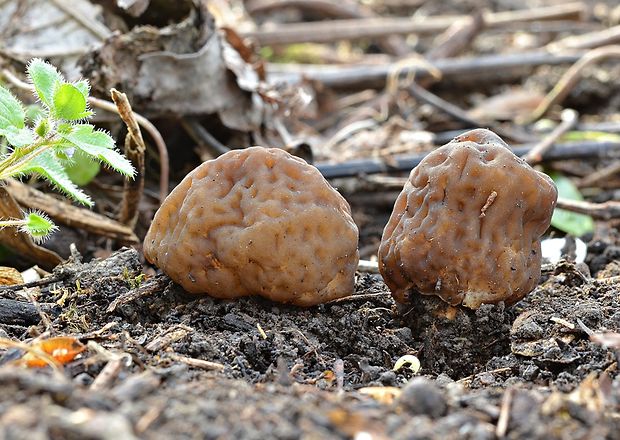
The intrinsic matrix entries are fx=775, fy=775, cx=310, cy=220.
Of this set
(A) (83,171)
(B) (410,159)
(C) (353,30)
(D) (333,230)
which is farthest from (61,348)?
(C) (353,30)

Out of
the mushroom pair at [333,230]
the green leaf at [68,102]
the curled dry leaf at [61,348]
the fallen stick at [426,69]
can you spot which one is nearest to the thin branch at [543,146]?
the fallen stick at [426,69]

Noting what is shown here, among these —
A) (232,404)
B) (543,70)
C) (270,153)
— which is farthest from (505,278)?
(543,70)

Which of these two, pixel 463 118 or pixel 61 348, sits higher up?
pixel 61 348

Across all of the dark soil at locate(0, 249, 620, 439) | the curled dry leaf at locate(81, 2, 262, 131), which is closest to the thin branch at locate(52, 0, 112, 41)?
the curled dry leaf at locate(81, 2, 262, 131)

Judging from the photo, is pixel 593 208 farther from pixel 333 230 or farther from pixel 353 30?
pixel 353 30

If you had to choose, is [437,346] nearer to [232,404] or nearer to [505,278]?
[505,278]

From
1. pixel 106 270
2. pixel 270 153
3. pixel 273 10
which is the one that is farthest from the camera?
pixel 273 10

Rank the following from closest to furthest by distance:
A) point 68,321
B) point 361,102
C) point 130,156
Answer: point 68,321 < point 130,156 < point 361,102

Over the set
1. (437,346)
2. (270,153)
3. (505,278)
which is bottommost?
(437,346)
